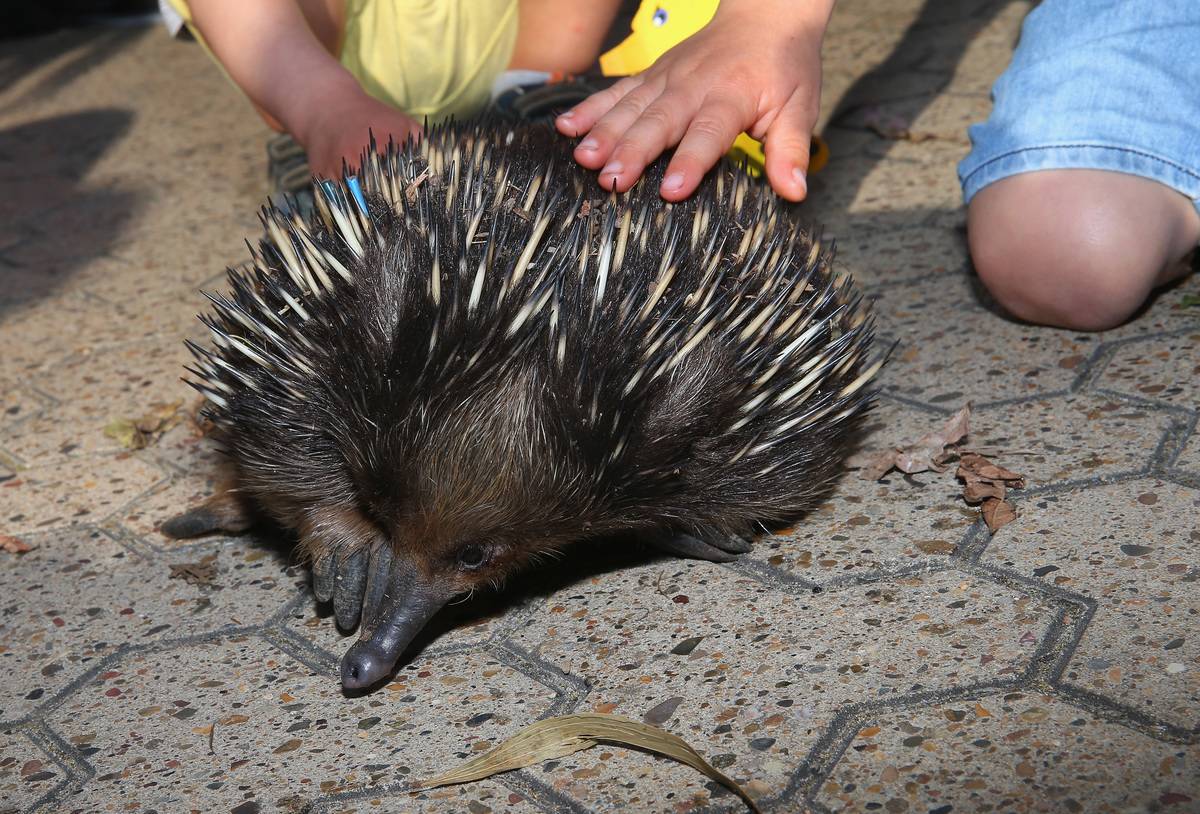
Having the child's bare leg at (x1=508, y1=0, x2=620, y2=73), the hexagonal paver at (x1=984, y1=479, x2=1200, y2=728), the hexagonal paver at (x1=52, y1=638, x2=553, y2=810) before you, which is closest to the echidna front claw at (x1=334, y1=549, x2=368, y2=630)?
the hexagonal paver at (x1=52, y1=638, x2=553, y2=810)

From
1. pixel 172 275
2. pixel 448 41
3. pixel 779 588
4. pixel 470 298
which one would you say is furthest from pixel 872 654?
pixel 172 275

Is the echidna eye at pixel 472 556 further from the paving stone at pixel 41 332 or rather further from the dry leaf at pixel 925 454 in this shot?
the paving stone at pixel 41 332

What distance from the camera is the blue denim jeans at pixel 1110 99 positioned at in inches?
110

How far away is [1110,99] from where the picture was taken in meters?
2.84

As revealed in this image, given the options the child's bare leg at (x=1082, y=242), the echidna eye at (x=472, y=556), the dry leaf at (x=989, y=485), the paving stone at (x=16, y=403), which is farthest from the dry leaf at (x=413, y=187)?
the paving stone at (x=16, y=403)

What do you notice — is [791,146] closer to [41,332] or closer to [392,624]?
[392,624]

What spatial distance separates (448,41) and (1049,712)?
2.54 m

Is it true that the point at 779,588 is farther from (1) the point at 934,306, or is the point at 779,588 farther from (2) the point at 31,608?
(2) the point at 31,608

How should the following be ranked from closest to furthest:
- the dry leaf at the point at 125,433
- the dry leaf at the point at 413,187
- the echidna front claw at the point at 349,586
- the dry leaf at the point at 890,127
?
the dry leaf at the point at 413,187, the echidna front claw at the point at 349,586, the dry leaf at the point at 125,433, the dry leaf at the point at 890,127

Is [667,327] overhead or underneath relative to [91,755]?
overhead

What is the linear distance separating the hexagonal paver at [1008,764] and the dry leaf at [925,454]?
2.29 ft

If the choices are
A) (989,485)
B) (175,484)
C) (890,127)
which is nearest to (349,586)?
(175,484)

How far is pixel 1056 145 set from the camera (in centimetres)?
289

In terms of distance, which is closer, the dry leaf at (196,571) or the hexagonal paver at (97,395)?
the dry leaf at (196,571)
